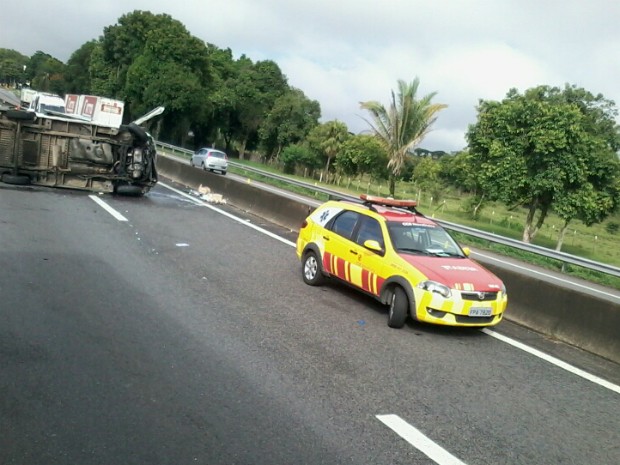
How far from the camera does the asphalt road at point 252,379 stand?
436 cm

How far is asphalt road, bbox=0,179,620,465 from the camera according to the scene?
14.3 ft

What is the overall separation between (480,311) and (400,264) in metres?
1.21

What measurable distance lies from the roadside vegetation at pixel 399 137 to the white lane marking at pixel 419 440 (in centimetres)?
1605

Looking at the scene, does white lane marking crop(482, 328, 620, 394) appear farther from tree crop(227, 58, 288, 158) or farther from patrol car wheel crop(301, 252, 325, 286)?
tree crop(227, 58, 288, 158)

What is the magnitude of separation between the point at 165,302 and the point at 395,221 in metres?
3.66

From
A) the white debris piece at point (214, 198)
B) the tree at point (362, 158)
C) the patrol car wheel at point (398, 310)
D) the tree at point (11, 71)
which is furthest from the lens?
the tree at point (11, 71)

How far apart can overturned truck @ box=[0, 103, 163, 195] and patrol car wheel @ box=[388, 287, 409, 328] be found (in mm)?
11870

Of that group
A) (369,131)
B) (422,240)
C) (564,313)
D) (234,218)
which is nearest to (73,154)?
(234,218)

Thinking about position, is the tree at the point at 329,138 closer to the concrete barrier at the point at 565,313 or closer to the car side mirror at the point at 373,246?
the concrete barrier at the point at 565,313

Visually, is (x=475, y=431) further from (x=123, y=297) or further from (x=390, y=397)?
(x=123, y=297)

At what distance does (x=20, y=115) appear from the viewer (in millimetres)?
16125

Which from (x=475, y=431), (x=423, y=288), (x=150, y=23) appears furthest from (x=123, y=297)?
(x=150, y=23)

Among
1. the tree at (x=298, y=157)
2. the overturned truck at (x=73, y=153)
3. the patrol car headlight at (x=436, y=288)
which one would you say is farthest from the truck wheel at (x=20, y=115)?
the tree at (x=298, y=157)

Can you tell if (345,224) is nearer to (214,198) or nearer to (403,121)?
(214,198)
